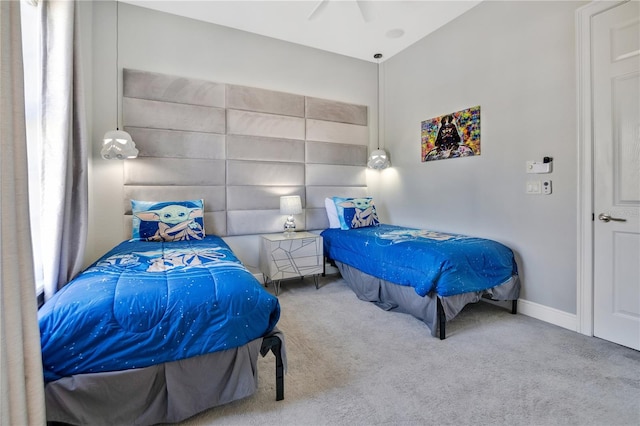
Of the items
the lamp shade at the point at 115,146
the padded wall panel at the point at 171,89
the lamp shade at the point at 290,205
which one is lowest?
the lamp shade at the point at 290,205

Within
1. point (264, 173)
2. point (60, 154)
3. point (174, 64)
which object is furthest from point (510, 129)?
point (60, 154)

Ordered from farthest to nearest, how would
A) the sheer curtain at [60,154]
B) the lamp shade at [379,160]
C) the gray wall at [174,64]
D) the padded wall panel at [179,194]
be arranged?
the lamp shade at [379,160]
the padded wall panel at [179,194]
the gray wall at [174,64]
the sheer curtain at [60,154]

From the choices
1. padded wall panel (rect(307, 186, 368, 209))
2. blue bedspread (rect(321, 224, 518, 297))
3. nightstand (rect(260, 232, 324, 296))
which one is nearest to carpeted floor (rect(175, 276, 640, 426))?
blue bedspread (rect(321, 224, 518, 297))

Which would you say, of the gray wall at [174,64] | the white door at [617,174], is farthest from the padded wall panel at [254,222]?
the white door at [617,174]

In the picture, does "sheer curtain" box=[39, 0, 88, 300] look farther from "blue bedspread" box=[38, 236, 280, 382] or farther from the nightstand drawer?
the nightstand drawer

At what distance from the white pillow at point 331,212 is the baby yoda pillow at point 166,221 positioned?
5.26 ft

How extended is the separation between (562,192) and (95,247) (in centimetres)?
421

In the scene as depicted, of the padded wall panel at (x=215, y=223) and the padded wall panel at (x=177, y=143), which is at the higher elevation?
the padded wall panel at (x=177, y=143)

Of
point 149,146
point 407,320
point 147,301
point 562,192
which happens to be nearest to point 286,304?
point 407,320

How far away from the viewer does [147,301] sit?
4.55 feet

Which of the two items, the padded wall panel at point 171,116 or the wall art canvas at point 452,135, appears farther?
the wall art canvas at point 452,135

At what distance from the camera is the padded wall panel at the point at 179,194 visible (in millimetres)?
3025

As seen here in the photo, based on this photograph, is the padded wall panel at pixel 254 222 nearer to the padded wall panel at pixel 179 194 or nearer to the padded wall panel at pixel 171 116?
the padded wall panel at pixel 179 194

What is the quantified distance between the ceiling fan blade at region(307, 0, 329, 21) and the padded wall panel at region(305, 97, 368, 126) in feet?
3.10
